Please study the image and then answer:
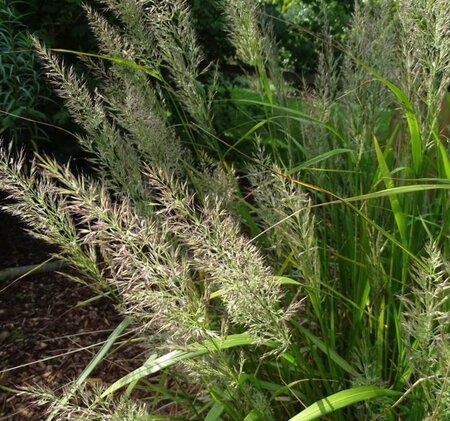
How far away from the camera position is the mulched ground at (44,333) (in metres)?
2.51

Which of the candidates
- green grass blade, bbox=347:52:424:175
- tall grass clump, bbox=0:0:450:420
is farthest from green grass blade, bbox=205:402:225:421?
green grass blade, bbox=347:52:424:175

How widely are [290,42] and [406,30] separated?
523 cm

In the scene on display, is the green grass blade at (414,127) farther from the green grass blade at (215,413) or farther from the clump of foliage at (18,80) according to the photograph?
the clump of foliage at (18,80)

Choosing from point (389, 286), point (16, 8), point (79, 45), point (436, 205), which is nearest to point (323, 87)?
point (436, 205)

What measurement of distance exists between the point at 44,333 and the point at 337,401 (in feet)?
6.45

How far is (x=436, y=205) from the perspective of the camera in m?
1.87

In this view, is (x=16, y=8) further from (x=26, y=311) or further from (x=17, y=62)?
(x=26, y=311)

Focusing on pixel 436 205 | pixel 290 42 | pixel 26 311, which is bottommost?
pixel 26 311

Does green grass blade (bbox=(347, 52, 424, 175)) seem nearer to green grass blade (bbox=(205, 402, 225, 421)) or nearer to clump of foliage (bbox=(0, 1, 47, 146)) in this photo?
green grass blade (bbox=(205, 402, 225, 421))

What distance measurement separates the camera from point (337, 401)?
1187 millimetres

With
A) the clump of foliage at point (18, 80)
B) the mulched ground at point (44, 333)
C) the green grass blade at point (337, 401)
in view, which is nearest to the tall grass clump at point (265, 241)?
the green grass blade at point (337, 401)

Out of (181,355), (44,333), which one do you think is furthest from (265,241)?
(44,333)

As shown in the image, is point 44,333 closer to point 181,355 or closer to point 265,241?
point 265,241

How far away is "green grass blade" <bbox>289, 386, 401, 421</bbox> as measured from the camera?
1.15m
